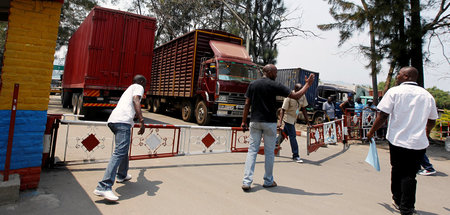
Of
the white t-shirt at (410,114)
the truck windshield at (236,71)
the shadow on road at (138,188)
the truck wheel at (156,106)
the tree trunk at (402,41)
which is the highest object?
the tree trunk at (402,41)

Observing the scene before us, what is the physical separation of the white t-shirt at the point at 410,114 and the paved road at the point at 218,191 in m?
0.93

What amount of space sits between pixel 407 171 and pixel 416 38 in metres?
8.06

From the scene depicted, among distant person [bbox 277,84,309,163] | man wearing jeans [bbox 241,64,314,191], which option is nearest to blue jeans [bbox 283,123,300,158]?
distant person [bbox 277,84,309,163]

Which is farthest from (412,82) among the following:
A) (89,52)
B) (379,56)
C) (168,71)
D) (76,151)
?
(168,71)

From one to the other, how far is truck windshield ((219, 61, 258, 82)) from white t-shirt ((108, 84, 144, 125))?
700 cm

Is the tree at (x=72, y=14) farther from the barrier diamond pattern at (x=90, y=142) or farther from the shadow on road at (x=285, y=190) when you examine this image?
the shadow on road at (x=285, y=190)

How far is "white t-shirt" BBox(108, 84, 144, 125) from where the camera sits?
3449 millimetres

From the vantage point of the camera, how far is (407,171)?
125 inches

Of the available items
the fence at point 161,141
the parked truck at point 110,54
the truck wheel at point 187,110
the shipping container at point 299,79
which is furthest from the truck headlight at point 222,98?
the shipping container at point 299,79

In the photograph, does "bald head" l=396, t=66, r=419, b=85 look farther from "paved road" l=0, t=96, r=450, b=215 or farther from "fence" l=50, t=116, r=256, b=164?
"fence" l=50, t=116, r=256, b=164

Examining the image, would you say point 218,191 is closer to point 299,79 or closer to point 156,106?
point 156,106

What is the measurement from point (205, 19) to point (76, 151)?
1972 centimetres

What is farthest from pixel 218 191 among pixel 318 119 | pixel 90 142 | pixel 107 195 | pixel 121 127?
pixel 318 119

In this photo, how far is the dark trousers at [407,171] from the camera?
3133mm
